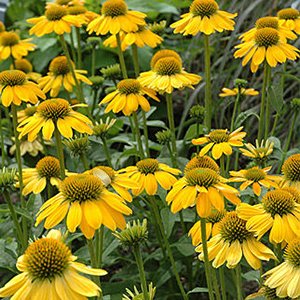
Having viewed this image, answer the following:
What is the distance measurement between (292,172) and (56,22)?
0.85 m

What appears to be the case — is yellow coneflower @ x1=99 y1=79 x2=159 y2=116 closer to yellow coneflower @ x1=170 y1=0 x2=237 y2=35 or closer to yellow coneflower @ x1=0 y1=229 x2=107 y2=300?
yellow coneflower @ x1=170 y1=0 x2=237 y2=35

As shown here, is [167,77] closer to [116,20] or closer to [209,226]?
[116,20]

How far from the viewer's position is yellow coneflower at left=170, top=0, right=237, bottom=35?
1159mm

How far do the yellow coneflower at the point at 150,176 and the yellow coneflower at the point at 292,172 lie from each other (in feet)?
0.74

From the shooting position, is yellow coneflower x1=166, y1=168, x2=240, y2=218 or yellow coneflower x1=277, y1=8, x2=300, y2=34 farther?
yellow coneflower x1=277, y1=8, x2=300, y2=34

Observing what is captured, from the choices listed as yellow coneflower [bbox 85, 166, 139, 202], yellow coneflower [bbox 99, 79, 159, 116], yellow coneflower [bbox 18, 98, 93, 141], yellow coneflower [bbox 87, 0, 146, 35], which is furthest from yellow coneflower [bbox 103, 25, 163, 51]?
yellow coneflower [bbox 85, 166, 139, 202]

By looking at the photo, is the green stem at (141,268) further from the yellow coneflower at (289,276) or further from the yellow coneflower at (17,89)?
the yellow coneflower at (17,89)

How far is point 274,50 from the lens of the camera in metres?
1.17

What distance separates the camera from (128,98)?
1.15 meters

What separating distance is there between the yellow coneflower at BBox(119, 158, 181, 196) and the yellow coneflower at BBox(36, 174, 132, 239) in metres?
0.20

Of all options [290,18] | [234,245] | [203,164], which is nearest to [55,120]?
[203,164]

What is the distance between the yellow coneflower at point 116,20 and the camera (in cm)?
126

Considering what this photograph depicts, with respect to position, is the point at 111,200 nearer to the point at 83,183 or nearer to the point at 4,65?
the point at 83,183

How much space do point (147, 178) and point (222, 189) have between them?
10.5 inches
